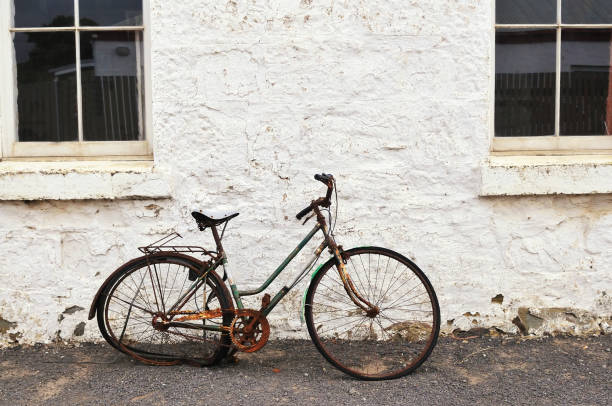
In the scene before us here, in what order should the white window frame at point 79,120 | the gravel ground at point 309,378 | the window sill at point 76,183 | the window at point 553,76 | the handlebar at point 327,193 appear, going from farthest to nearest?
the window at point 553,76
the white window frame at point 79,120
the window sill at point 76,183
the handlebar at point 327,193
the gravel ground at point 309,378

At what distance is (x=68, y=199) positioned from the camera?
4641mm

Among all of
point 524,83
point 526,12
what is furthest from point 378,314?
point 526,12

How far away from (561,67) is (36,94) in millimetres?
3493

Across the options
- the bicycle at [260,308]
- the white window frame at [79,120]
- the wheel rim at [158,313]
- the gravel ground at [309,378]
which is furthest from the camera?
the white window frame at [79,120]

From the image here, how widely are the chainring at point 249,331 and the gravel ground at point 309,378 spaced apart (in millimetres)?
173

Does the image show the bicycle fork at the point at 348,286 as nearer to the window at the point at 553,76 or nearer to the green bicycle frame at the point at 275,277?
the green bicycle frame at the point at 275,277

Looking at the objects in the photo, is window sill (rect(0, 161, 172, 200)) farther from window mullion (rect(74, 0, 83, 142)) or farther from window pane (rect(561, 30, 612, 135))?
window pane (rect(561, 30, 612, 135))

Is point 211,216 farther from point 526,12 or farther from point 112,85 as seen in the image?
point 526,12

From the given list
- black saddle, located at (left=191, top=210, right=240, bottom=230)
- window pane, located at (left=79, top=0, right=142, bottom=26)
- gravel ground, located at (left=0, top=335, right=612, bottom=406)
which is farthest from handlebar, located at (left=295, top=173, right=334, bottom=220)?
window pane, located at (left=79, top=0, right=142, bottom=26)

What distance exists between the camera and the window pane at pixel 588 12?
4.93 m

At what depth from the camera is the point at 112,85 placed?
192 inches

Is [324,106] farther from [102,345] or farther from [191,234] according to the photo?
[102,345]

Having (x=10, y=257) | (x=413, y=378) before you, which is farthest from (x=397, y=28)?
(x=10, y=257)

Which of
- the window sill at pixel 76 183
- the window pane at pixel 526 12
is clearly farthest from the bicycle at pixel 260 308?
the window pane at pixel 526 12
